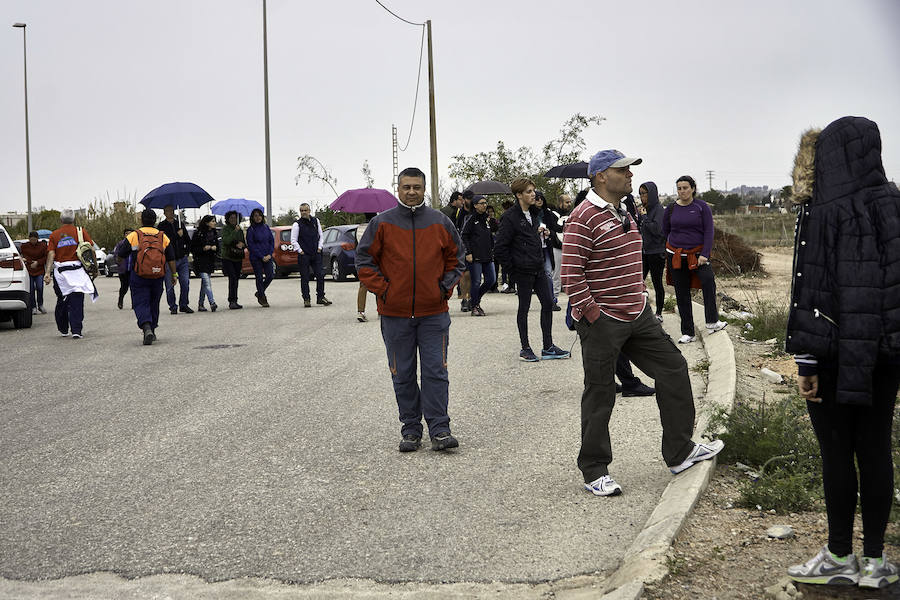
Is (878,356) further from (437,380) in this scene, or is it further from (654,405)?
(654,405)

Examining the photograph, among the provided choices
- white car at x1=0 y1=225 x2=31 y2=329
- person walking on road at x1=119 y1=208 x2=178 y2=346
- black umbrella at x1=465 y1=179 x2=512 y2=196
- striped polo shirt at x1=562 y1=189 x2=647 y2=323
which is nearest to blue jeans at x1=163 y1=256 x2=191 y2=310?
white car at x1=0 y1=225 x2=31 y2=329

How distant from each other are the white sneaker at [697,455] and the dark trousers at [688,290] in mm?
5506

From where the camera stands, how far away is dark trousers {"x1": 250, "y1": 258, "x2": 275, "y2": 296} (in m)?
19.5

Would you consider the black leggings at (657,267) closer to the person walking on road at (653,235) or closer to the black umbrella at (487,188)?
the person walking on road at (653,235)

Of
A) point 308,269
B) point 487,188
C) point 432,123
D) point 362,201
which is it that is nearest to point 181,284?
point 308,269

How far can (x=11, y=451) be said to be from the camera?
24.0ft

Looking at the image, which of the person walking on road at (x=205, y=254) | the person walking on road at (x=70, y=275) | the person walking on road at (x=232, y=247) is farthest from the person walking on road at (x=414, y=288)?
the person walking on road at (x=232, y=247)

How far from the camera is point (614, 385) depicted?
5797mm

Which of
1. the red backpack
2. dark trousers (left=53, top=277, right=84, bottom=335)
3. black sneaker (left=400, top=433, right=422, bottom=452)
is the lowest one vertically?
black sneaker (left=400, top=433, right=422, bottom=452)

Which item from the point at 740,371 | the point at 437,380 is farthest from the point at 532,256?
the point at 437,380

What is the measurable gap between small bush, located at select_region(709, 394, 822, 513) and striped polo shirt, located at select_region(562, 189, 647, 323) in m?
1.13

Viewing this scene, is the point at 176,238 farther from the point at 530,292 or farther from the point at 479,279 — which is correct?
the point at 530,292

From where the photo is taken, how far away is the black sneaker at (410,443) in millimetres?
6918

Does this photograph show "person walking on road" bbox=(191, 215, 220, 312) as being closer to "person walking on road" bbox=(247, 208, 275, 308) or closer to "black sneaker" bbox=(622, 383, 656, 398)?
"person walking on road" bbox=(247, 208, 275, 308)
